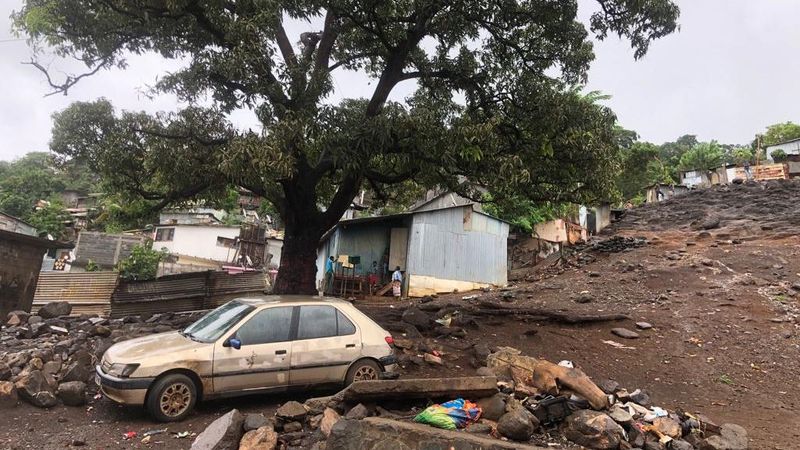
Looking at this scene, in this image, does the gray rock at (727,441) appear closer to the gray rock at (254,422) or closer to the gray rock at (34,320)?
the gray rock at (254,422)

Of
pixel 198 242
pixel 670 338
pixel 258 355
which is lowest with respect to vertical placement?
pixel 258 355

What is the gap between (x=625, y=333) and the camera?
11141 millimetres

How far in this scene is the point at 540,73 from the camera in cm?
1174

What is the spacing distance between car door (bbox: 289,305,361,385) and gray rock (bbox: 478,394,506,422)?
2351 millimetres

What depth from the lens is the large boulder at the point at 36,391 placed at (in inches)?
249

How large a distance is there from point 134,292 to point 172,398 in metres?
9.88

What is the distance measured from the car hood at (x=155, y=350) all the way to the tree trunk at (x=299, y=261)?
443 cm

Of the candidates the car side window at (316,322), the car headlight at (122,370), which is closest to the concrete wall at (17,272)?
the car headlight at (122,370)

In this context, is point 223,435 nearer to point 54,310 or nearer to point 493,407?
point 493,407

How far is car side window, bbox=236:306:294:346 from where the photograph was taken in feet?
21.1

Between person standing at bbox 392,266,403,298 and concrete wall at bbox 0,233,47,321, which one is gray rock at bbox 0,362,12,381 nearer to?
concrete wall at bbox 0,233,47,321

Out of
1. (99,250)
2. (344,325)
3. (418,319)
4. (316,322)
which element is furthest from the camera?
(99,250)

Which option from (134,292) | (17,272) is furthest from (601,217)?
(17,272)

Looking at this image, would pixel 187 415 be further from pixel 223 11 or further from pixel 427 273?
pixel 427 273
